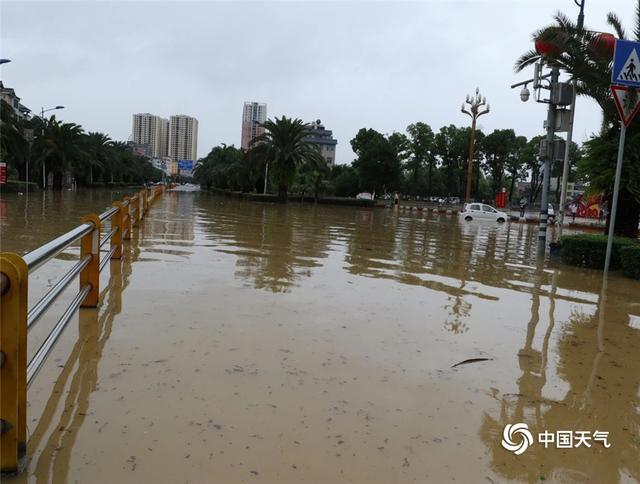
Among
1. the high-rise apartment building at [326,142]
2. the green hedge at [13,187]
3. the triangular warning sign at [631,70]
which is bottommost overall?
the green hedge at [13,187]

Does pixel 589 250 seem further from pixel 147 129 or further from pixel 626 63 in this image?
pixel 147 129

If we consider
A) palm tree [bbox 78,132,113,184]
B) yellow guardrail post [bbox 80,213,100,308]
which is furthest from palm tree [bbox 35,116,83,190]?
yellow guardrail post [bbox 80,213,100,308]

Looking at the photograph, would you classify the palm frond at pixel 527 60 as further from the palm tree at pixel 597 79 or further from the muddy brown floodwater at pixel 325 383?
the muddy brown floodwater at pixel 325 383

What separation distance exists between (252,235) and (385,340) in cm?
940

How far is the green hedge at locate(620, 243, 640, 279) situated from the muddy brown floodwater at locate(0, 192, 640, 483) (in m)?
1.89

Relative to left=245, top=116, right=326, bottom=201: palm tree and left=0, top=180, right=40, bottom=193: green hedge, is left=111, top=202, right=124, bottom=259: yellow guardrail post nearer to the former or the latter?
left=0, top=180, right=40, bottom=193: green hedge

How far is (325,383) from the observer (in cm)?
367

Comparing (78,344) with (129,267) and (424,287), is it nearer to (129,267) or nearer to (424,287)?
(129,267)

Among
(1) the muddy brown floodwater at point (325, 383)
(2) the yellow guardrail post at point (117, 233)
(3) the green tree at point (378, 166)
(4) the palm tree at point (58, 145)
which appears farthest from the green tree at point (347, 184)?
(1) the muddy brown floodwater at point (325, 383)

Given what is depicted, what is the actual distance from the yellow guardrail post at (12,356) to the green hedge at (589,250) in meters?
9.93

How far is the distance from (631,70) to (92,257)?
24.6 ft

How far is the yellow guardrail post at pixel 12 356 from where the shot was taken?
2197 mm

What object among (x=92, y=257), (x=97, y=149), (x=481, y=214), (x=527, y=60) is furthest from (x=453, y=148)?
(x=92, y=257)

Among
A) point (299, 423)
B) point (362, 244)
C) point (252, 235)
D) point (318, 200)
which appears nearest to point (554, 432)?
point (299, 423)
